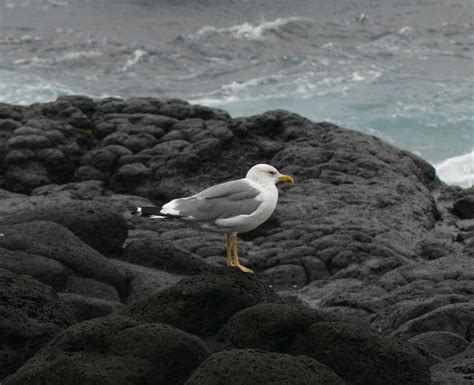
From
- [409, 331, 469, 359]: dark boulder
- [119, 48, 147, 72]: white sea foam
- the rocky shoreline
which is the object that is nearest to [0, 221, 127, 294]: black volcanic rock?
the rocky shoreline

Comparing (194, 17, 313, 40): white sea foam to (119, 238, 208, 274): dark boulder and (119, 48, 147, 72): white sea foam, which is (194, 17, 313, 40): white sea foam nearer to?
(119, 48, 147, 72): white sea foam

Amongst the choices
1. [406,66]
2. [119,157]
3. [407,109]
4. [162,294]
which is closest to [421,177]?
[119,157]

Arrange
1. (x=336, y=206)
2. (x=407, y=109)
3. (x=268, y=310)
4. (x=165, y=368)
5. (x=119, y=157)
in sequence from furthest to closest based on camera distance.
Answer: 1. (x=407, y=109)
2. (x=119, y=157)
3. (x=336, y=206)
4. (x=268, y=310)
5. (x=165, y=368)

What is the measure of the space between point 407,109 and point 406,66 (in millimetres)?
5080

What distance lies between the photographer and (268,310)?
6.25 metres

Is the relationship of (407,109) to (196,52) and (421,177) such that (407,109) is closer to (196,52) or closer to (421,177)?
(196,52)

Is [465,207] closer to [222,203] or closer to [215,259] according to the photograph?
[215,259]

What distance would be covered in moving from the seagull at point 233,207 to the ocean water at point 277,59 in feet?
60.1

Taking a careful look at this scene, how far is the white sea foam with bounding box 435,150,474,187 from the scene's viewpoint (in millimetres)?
25319

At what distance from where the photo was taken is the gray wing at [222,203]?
7.65m

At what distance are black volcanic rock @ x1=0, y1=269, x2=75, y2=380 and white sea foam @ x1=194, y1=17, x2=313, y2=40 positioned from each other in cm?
3335

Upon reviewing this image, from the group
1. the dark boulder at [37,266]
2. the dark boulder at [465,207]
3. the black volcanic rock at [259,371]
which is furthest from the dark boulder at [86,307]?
the dark boulder at [465,207]

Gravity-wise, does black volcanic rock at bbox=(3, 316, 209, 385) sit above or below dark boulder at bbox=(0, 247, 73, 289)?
above

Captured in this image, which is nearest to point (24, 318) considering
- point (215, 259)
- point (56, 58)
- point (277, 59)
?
point (215, 259)
